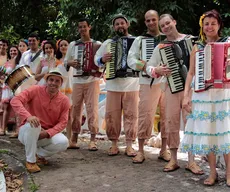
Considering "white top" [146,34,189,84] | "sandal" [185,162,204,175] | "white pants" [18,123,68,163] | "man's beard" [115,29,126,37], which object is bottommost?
"sandal" [185,162,204,175]

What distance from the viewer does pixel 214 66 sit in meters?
3.77

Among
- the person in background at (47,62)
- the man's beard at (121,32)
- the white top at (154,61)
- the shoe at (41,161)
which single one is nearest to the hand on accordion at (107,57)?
the man's beard at (121,32)

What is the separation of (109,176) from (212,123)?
136 cm

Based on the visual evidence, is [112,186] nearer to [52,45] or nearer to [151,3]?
[52,45]

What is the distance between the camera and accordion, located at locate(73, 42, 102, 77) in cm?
555

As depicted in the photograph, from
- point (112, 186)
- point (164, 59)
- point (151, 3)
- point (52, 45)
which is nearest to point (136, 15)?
point (151, 3)

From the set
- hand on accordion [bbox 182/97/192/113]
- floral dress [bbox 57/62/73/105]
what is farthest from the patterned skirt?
floral dress [bbox 57/62/73/105]

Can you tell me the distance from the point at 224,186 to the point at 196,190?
0.31m

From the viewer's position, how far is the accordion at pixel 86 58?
5.55 m

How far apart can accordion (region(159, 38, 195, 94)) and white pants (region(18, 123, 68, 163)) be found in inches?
60.7

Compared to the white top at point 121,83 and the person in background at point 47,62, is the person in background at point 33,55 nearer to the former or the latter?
the person in background at point 47,62

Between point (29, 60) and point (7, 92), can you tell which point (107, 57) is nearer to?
point (29, 60)

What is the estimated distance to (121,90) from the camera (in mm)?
5227

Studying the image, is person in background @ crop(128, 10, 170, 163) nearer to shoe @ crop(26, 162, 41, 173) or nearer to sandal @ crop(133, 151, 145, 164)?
sandal @ crop(133, 151, 145, 164)
